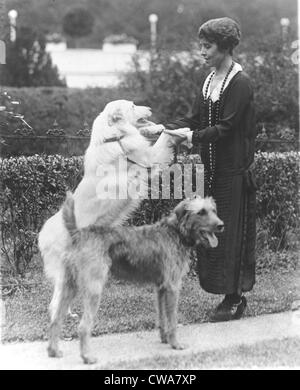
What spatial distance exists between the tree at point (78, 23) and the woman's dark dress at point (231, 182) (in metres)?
32.4

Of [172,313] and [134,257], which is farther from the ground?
[134,257]

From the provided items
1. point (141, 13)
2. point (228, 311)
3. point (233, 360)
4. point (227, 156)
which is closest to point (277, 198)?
point (228, 311)

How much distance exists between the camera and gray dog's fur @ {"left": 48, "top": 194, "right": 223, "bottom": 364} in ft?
18.1

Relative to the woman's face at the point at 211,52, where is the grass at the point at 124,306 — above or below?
below

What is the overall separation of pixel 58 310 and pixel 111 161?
1.44 m

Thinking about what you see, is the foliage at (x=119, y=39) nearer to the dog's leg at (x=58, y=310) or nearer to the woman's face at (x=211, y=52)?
the woman's face at (x=211, y=52)

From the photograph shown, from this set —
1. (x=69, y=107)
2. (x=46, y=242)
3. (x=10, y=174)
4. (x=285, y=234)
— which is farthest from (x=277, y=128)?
(x=46, y=242)

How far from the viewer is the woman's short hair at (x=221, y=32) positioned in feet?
21.3

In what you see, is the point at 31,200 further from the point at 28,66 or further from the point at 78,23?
the point at 78,23

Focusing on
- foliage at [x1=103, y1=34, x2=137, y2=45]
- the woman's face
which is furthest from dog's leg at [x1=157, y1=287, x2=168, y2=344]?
foliage at [x1=103, y1=34, x2=137, y2=45]

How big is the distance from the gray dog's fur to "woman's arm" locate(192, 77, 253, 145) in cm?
76

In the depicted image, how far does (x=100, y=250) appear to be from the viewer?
5.61m

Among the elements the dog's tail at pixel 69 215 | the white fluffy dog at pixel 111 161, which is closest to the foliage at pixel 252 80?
the white fluffy dog at pixel 111 161

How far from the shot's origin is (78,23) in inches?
1523
